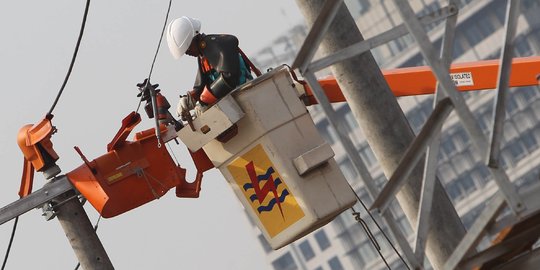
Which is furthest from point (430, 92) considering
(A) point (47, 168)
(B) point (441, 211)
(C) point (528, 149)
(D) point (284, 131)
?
(C) point (528, 149)

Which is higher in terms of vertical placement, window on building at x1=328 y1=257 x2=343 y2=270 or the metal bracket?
the metal bracket

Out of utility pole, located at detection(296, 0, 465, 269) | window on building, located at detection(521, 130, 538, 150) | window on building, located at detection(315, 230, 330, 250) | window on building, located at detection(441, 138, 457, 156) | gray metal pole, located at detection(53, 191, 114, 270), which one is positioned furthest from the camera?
window on building, located at detection(315, 230, 330, 250)

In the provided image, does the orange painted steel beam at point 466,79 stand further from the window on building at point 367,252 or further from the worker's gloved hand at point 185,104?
the window on building at point 367,252

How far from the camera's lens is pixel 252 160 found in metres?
11.4

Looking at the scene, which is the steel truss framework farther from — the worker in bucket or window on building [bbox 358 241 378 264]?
window on building [bbox 358 241 378 264]

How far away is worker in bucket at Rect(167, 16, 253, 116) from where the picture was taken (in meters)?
11.6

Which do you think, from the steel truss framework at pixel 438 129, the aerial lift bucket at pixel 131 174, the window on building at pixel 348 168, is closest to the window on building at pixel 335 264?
the window on building at pixel 348 168

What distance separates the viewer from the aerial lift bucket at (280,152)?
1130 cm

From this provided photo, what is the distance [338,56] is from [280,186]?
2568 mm

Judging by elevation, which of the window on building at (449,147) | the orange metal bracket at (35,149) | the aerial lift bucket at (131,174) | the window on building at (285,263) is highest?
the orange metal bracket at (35,149)

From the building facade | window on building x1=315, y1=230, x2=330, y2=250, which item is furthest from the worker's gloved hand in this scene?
window on building x1=315, y1=230, x2=330, y2=250

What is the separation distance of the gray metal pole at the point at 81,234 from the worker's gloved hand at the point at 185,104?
1125mm

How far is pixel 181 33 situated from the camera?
39.4ft

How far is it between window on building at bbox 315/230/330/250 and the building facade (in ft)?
0.36
